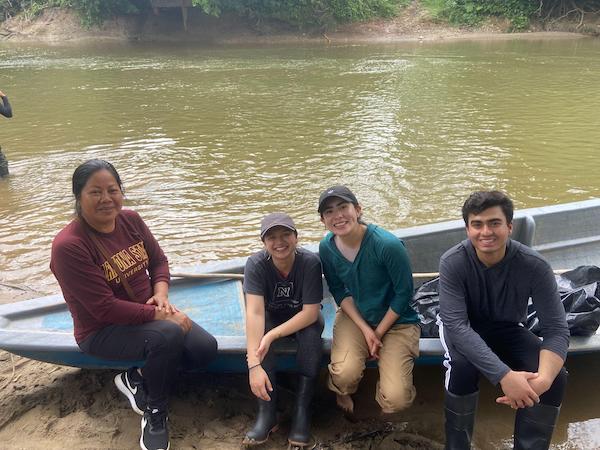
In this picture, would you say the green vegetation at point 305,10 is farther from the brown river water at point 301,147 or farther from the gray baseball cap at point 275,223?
the gray baseball cap at point 275,223

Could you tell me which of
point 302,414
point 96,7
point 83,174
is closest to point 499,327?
point 302,414

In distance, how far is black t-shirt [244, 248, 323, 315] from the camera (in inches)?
109

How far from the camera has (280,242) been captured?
2.66m

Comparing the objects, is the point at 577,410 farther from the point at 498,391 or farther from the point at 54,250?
the point at 54,250

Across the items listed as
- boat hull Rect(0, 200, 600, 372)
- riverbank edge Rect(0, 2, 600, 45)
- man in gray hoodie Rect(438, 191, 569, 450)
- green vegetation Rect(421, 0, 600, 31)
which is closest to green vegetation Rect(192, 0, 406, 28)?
riverbank edge Rect(0, 2, 600, 45)

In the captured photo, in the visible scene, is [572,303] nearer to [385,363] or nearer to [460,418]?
[460,418]

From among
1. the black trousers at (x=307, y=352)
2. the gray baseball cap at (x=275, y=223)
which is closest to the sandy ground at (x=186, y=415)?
the black trousers at (x=307, y=352)

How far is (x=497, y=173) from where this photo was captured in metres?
7.35

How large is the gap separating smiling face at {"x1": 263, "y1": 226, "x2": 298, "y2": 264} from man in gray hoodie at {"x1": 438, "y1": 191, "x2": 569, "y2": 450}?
0.76 meters

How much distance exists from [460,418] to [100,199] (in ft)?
6.52

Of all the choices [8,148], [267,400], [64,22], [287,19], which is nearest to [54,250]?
[267,400]

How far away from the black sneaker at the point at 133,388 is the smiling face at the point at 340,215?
1.30m

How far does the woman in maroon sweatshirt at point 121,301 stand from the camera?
2.40 m

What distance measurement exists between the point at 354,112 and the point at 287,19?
19.3m
